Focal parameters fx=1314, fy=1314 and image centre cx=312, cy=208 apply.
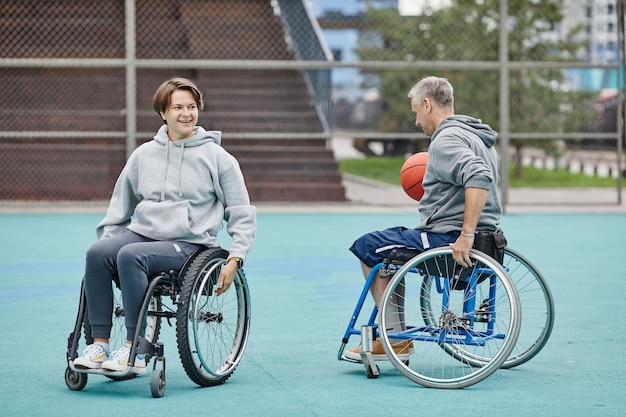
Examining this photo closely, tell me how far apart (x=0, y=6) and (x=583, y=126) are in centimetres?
983

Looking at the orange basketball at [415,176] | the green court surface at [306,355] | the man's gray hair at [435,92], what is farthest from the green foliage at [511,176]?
the man's gray hair at [435,92]

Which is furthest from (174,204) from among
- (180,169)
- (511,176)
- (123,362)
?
(511,176)

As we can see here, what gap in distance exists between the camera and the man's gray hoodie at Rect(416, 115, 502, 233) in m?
6.25

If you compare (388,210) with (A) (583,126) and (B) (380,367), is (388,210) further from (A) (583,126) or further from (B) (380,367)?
(B) (380,367)

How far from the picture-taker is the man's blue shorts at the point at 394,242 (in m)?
6.36

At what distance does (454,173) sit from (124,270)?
5.33 feet

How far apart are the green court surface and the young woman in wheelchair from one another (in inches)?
19.0

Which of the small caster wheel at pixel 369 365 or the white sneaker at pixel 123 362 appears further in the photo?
the small caster wheel at pixel 369 365

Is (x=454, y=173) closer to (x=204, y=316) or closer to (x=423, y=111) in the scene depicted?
(x=423, y=111)

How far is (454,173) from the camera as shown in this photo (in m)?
6.25

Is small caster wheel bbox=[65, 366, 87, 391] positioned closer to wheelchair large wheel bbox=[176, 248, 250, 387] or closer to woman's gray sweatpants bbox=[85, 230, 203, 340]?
woman's gray sweatpants bbox=[85, 230, 203, 340]

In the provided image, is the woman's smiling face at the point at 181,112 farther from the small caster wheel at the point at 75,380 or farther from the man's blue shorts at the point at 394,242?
the small caster wheel at the point at 75,380

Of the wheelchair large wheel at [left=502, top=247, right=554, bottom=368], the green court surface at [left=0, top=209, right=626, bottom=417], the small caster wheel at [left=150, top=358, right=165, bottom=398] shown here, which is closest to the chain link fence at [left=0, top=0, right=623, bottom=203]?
the green court surface at [left=0, top=209, right=626, bottom=417]

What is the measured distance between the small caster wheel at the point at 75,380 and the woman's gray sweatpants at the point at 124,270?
21 cm
